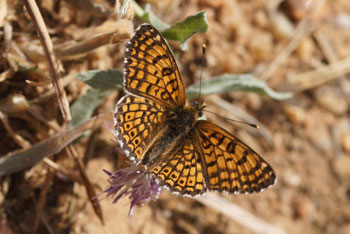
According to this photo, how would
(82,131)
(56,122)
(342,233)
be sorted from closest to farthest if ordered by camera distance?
(82,131), (56,122), (342,233)

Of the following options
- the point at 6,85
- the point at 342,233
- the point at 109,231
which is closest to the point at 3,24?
the point at 6,85

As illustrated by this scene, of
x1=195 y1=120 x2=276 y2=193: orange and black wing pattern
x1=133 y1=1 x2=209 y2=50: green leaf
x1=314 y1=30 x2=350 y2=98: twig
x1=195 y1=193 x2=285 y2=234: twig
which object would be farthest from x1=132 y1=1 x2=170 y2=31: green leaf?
x1=314 y1=30 x2=350 y2=98: twig

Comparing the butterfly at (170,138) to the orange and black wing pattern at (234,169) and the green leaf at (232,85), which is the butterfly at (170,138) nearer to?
the orange and black wing pattern at (234,169)

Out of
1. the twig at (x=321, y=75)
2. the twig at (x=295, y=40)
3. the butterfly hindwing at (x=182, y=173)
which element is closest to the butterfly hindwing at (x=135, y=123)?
the butterfly hindwing at (x=182, y=173)

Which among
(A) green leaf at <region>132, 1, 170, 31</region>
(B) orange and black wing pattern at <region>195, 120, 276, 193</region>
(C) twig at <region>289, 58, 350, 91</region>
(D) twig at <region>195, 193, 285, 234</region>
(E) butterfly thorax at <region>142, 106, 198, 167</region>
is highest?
(A) green leaf at <region>132, 1, 170, 31</region>

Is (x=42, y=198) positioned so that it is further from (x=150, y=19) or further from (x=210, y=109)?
(x=210, y=109)

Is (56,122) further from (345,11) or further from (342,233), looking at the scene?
(345,11)

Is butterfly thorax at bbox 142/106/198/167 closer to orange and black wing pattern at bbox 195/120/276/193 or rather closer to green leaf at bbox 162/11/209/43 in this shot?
orange and black wing pattern at bbox 195/120/276/193
